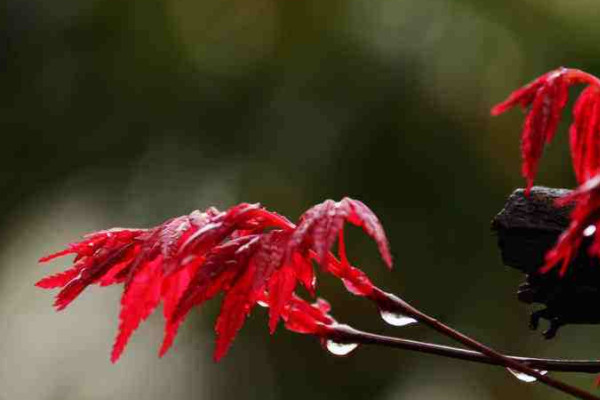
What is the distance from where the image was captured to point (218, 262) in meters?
0.87

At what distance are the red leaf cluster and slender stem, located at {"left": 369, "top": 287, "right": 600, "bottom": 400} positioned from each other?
10cm

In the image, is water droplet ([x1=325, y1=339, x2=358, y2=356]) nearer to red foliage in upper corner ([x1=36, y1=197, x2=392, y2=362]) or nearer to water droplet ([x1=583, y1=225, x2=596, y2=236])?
red foliage in upper corner ([x1=36, y1=197, x2=392, y2=362])

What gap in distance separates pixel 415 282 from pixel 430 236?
0.60 feet

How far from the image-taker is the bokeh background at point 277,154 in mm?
3504

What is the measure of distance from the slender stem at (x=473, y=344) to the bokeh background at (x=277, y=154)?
2.38m

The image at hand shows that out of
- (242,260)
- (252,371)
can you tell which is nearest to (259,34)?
(252,371)

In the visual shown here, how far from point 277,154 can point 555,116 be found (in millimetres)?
2857

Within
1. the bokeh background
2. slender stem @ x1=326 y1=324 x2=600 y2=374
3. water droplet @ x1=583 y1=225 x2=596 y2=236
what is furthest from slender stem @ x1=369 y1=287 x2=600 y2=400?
the bokeh background

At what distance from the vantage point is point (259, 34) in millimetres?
3959

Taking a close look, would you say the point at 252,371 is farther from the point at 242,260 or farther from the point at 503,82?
the point at 242,260

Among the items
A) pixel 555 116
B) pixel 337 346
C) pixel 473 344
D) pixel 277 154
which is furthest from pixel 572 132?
pixel 277 154

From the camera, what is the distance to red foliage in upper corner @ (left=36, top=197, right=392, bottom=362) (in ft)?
2.75

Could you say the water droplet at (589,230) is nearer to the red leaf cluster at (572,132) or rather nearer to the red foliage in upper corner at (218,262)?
the red leaf cluster at (572,132)

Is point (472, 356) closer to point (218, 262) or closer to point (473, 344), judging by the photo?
point (473, 344)
